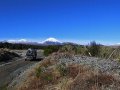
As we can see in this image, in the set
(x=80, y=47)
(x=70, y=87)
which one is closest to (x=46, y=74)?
(x=70, y=87)

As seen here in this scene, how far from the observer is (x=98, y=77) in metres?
14.0

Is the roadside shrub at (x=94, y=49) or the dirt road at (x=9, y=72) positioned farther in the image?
the roadside shrub at (x=94, y=49)

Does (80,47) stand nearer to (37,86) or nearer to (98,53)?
(98,53)

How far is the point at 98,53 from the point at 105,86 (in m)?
25.1

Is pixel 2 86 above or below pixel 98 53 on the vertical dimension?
below

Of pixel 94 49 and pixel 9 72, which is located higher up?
pixel 94 49

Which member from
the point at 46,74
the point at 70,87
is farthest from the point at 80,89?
the point at 46,74

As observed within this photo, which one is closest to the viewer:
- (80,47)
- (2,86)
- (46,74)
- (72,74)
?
(72,74)

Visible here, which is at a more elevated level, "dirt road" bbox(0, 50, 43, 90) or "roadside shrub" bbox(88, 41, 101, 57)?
"roadside shrub" bbox(88, 41, 101, 57)

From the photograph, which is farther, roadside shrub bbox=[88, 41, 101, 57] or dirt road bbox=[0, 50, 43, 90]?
roadside shrub bbox=[88, 41, 101, 57]

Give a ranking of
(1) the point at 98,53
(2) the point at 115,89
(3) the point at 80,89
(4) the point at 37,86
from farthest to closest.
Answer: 1. (1) the point at 98,53
2. (4) the point at 37,86
3. (3) the point at 80,89
4. (2) the point at 115,89

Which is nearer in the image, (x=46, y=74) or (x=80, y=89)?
(x=80, y=89)

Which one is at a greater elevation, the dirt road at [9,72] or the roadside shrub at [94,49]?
the roadside shrub at [94,49]

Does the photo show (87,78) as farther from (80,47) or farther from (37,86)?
(80,47)
